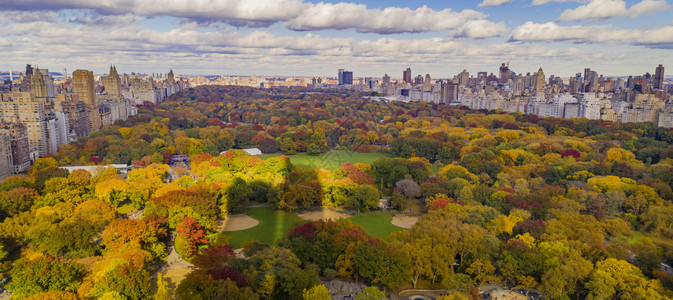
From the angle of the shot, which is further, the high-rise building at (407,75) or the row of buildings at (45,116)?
the high-rise building at (407,75)

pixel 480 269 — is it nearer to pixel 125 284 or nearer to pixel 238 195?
pixel 125 284

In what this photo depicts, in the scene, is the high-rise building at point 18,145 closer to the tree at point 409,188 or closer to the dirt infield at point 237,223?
the dirt infield at point 237,223

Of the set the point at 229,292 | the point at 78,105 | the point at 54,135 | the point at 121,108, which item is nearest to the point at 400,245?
the point at 229,292

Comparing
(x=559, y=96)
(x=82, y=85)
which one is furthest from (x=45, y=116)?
(x=559, y=96)

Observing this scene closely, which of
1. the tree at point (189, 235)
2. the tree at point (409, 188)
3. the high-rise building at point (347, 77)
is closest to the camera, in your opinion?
the tree at point (189, 235)

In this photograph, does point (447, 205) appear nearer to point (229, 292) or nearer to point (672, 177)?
point (229, 292)

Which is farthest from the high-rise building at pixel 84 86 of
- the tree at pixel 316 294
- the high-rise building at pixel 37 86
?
the tree at pixel 316 294
